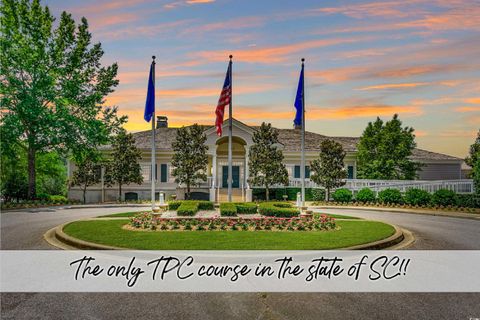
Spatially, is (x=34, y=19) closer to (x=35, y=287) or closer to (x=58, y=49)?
(x=58, y=49)

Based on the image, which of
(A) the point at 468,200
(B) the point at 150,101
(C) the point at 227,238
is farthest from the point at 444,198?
(B) the point at 150,101

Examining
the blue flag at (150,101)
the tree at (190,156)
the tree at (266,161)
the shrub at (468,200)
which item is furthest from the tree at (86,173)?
the shrub at (468,200)

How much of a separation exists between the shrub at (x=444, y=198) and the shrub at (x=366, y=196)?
4.47 m

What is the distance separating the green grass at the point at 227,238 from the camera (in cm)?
1127

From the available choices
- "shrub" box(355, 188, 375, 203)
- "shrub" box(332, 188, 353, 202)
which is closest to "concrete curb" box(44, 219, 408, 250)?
"shrub" box(355, 188, 375, 203)

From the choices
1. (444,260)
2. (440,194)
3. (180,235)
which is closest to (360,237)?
(444,260)

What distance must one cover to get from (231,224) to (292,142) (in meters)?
26.8

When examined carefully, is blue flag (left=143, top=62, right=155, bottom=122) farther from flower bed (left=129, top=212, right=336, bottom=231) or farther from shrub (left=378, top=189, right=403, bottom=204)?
shrub (left=378, top=189, right=403, bottom=204)

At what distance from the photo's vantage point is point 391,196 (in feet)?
93.2

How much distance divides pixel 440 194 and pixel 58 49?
3114 cm

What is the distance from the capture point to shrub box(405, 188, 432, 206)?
27.0 m

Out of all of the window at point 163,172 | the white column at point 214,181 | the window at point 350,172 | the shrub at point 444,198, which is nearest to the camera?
the shrub at point 444,198

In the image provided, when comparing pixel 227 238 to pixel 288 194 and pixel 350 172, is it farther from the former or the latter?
pixel 350 172

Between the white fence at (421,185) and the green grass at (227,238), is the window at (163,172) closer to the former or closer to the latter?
the white fence at (421,185)
